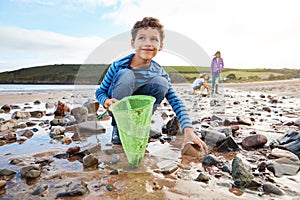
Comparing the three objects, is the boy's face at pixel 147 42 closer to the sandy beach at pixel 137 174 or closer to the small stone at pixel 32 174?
the sandy beach at pixel 137 174

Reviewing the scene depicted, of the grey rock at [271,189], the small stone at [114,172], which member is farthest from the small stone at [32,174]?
the grey rock at [271,189]

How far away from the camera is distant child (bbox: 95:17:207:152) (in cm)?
232

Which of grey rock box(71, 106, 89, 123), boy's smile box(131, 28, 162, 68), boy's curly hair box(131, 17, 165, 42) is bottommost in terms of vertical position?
grey rock box(71, 106, 89, 123)

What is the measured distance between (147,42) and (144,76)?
432 mm

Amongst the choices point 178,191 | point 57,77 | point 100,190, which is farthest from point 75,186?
point 57,77

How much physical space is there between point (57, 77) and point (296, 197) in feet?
80.6

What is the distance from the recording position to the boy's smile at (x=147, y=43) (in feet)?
7.52

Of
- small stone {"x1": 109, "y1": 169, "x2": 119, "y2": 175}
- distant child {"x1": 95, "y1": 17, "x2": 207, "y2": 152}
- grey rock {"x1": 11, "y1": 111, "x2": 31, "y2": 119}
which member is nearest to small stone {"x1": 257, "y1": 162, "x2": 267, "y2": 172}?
distant child {"x1": 95, "y1": 17, "x2": 207, "y2": 152}

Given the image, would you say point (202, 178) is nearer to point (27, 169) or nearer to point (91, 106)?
point (27, 169)

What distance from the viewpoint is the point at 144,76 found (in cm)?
259

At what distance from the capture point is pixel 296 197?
1.55 m

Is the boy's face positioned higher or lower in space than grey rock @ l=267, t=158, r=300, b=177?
higher

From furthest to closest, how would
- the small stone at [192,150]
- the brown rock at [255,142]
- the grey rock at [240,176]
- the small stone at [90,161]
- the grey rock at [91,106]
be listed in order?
the grey rock at [91,106], the brown rock at [255,142], the small stone at [192,150], the small stone at [90,161], the grey rock at [240,176]

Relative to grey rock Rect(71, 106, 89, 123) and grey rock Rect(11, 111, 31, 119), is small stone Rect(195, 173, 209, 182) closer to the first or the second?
grey rock Rect(71, 106, 89, 123)
